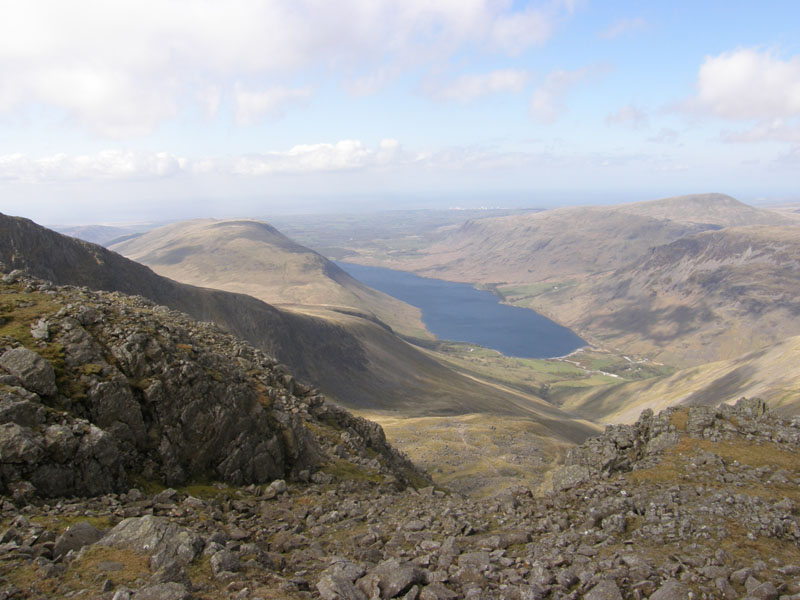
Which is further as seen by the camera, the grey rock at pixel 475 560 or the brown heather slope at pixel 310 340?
the brown heather slope at pixel 310 340

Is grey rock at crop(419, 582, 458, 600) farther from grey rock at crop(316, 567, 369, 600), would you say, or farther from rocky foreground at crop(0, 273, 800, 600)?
grey rock at crop(316, 567, 369, 600)

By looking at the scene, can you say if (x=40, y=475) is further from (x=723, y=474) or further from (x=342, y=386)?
(x=342, y=386)

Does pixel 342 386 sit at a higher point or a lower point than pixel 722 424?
lower

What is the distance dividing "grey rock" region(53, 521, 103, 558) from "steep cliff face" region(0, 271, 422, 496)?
346cm

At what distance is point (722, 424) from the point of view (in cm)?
3066

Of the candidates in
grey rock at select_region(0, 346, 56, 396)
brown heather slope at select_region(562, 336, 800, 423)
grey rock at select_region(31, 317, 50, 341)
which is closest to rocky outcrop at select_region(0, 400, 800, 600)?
grey rock at select_region(0, 346, 56, 396)

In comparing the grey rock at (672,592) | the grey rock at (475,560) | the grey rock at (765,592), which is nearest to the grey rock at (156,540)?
the grey rock at (475,560)

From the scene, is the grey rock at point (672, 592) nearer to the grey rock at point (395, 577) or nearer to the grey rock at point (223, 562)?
the grey rock at point (395, 577)

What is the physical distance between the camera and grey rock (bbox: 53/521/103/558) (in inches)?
586

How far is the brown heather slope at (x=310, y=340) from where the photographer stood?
84500mm

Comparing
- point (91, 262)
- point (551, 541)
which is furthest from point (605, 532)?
point (91, 262)

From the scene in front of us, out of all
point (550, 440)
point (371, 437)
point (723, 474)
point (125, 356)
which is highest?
point (125, 356)

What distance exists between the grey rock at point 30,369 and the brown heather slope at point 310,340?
2634 inches

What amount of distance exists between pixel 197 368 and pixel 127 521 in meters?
13.3
